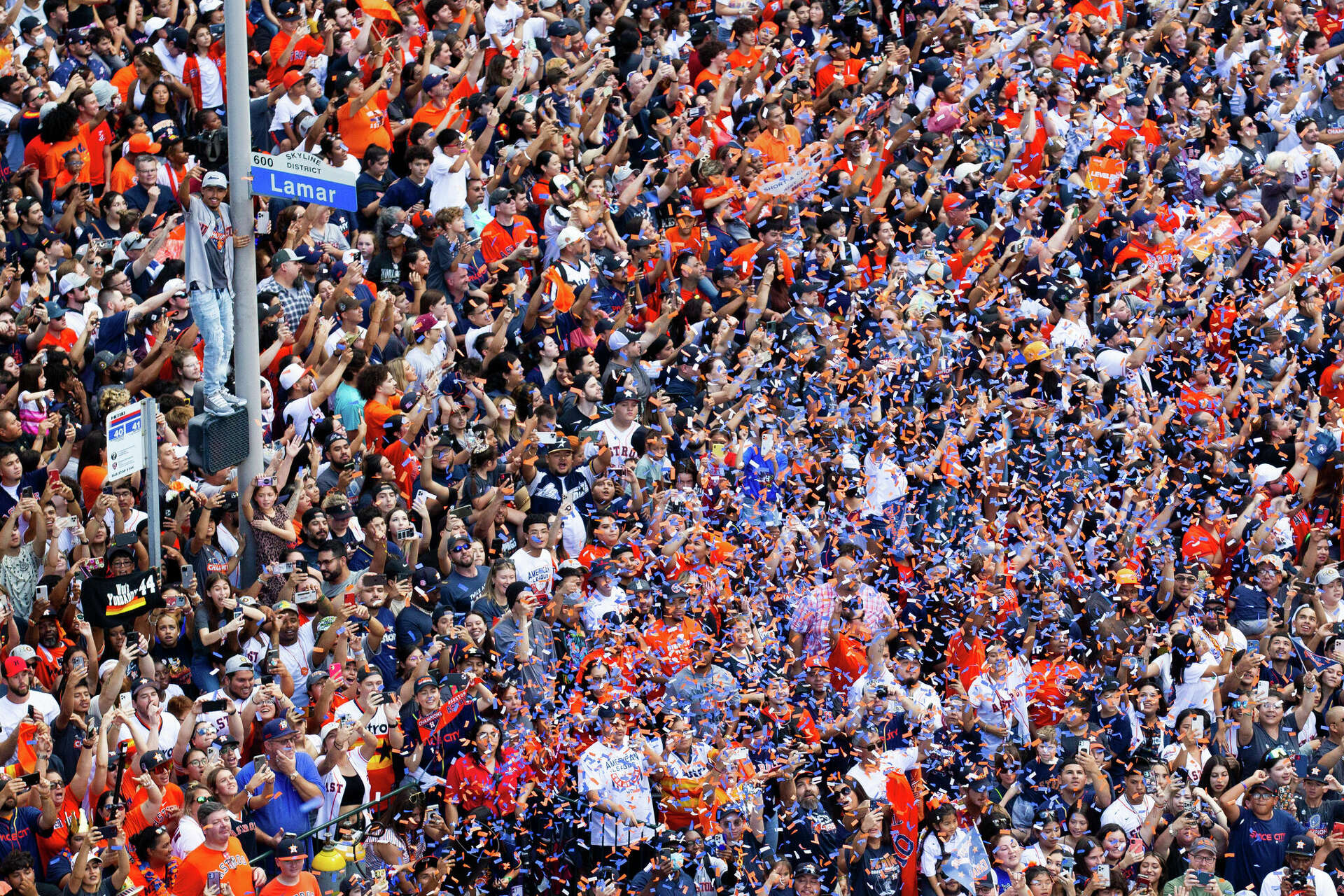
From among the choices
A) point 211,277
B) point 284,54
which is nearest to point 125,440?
point 211,277

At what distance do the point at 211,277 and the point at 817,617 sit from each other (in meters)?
4.71

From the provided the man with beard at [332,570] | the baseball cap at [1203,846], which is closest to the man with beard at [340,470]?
the man with beard at [332,570]

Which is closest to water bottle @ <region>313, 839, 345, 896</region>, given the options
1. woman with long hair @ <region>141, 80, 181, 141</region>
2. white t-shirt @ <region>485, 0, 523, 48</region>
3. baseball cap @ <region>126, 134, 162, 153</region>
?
baseball cap @ <region>126, 134, 162, 153</region>

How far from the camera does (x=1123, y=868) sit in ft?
57.4

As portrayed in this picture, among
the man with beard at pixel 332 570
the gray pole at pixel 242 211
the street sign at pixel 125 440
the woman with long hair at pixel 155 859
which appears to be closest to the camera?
the woman with long hair at pixel 155 859

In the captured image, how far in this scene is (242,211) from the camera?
628 inches

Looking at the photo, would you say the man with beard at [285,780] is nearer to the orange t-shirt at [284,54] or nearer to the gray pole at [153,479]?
the gray pole at [153,479]

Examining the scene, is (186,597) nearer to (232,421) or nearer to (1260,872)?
(232,421)

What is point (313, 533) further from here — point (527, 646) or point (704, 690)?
point (704, 690)

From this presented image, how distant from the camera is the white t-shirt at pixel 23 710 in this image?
1473 cm

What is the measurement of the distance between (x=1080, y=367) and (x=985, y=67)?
3713 mm

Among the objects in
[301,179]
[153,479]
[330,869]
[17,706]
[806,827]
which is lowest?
[806,827]

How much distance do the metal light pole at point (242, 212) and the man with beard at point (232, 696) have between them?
1.33 meters

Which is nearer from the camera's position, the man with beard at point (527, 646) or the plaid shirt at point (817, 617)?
the man with beard at point (527, 646)
